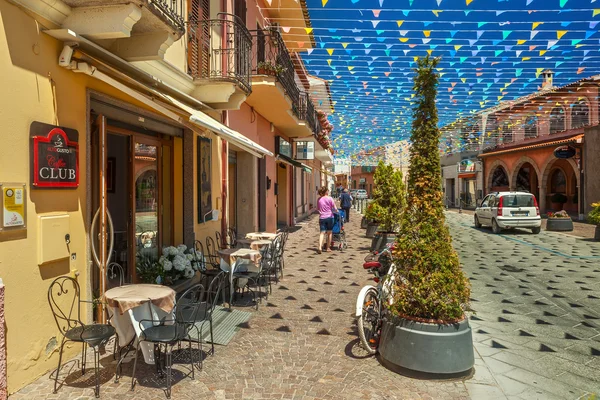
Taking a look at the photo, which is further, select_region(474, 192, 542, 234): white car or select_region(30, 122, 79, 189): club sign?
select_region(474, 192, 542, 234): white car

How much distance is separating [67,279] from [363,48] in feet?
26.7

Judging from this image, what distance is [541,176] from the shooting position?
26.9m

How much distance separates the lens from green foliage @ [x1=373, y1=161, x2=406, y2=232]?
11727 mm

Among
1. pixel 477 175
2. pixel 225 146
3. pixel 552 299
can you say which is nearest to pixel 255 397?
pixel 552 299

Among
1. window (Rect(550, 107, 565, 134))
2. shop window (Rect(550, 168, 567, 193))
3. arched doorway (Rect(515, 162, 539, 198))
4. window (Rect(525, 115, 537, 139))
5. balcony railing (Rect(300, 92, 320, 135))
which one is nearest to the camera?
balcony railing (Rect(300, 92, 320, 135))

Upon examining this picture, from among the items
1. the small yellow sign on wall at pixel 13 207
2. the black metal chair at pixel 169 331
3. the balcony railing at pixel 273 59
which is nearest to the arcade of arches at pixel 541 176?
the balcony railing at pixel 273 59

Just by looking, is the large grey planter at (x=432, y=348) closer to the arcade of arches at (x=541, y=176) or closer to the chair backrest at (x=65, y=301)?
the chair backrest at (x=65, y=301)

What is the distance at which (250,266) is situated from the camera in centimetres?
664

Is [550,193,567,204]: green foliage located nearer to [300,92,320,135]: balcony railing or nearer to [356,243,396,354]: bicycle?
[300,92,320,135]: balcony railing

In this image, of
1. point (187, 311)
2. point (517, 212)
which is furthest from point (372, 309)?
point (517, 212)

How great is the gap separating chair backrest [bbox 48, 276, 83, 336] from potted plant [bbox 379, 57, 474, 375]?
10.2 feet

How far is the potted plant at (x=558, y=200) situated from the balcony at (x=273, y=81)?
69.8 ft

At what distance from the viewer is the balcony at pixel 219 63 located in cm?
736

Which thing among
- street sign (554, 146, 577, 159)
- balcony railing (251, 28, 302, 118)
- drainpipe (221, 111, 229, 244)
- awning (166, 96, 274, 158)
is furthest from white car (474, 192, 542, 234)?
awning (166, 96, 274, 158)
